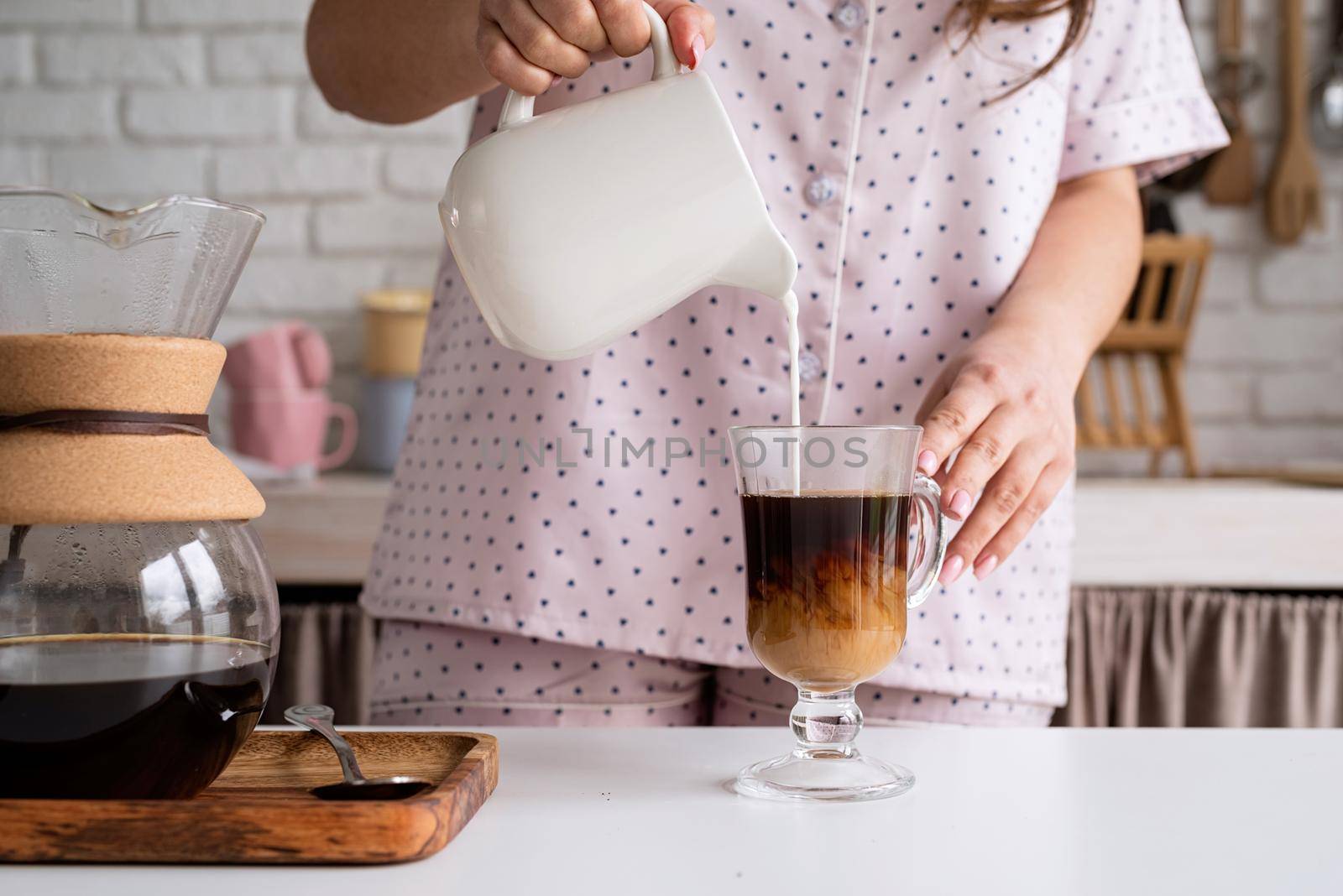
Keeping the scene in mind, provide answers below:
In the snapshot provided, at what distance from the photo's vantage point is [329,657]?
5.59 feet

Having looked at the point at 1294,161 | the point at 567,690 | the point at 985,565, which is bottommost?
the point at 567,690

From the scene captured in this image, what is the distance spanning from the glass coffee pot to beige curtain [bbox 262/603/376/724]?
44.9 inches

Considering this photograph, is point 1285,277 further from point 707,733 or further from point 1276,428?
point 707,733

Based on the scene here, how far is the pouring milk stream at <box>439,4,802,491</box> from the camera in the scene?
0.63m

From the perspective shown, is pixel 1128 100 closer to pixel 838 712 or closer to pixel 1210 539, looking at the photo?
pixel 838 712

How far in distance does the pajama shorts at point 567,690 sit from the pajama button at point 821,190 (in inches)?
13.7

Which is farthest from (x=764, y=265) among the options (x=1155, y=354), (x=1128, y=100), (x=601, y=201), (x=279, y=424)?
(x=1155, y=354)

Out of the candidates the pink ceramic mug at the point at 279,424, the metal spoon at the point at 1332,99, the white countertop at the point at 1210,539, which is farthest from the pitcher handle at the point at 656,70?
the metal spoon at the point at 1332,99

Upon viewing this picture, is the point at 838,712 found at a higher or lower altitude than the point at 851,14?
lower

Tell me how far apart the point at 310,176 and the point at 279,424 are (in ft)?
1.72

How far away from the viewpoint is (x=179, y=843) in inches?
19.8

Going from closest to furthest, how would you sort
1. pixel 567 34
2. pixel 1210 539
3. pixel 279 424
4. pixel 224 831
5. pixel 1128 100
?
1. pixel 224 831
2. pixel 567 34
3. pixel 1128 100
4. pixel 1210 539
5. pixel 279 424

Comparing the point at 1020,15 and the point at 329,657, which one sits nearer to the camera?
the point at 1020,15

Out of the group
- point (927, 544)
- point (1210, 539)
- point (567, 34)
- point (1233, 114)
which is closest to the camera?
point (567, 34)
